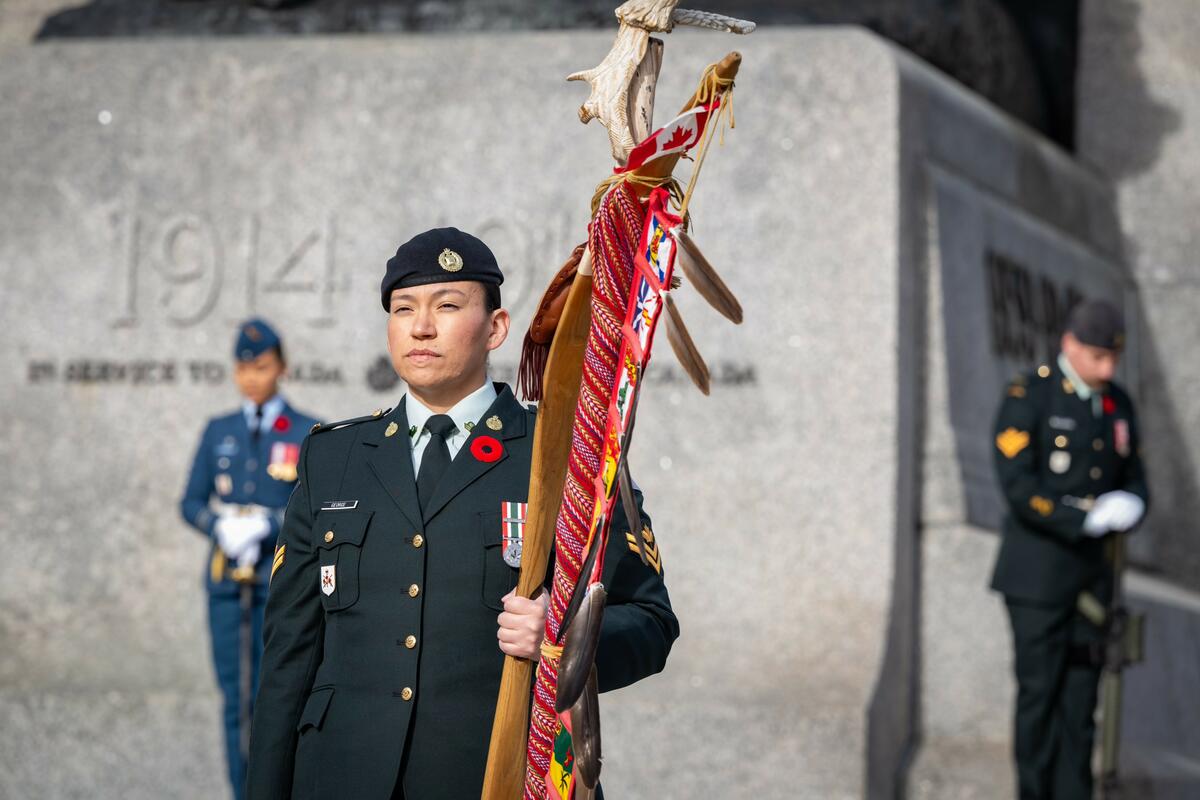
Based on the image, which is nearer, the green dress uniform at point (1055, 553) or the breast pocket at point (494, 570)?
the breast pocket at point (494, 570)

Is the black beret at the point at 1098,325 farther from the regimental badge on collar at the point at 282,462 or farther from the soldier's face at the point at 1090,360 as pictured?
the regimental badge on collar at the point at 282,462

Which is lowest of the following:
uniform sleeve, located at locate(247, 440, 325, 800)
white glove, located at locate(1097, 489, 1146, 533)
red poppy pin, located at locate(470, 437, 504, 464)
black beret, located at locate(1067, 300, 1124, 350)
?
uniform sleeve, located at locate(247, 440, 325, 800)

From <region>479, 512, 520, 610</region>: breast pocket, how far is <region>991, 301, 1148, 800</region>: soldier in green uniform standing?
4.09 meters

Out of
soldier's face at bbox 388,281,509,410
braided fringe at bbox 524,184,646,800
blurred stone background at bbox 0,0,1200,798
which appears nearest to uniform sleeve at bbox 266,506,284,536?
blurred stone background at bbox 0,0,1200,798

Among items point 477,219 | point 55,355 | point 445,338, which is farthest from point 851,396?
point 445,338

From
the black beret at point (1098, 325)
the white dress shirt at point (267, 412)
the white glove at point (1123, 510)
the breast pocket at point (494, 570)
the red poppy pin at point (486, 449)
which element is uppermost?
the black beret at point (1098, 325)

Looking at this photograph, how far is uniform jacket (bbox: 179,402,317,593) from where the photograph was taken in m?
6.54

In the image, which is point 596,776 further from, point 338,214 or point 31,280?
point 31,280

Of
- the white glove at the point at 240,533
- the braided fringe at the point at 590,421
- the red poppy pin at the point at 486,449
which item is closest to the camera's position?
the braided fringe at the point at 590,421

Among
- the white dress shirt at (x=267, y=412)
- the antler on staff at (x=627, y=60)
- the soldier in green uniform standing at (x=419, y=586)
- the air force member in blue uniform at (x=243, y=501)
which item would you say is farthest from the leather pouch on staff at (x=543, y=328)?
the white dress shirt at (x=267, y=412)

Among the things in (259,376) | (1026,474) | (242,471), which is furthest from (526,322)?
(1026,474)

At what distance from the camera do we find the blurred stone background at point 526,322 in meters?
6.79

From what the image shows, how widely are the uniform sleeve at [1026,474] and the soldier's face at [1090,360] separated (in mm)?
241

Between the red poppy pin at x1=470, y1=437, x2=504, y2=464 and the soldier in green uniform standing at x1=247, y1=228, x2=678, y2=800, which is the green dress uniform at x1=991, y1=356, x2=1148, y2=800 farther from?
the red poppy pin at x1=470, y1=437, x2=504, y2=464
